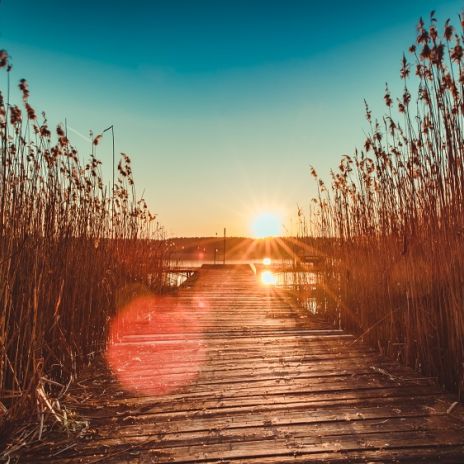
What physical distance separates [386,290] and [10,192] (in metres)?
2.25

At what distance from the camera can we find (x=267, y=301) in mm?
5301

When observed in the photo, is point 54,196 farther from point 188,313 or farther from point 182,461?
point 188,313

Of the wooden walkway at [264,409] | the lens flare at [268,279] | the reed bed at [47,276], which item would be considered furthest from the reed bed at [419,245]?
the lens flare at [268,279]

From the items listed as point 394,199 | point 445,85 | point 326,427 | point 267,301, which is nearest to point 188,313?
point 267,301

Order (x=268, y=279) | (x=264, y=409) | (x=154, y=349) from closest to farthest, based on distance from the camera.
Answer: (x=264, y=409) → (x=154, y=349) → (x=268, y=279)

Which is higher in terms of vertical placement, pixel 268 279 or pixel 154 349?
pixel 268 279

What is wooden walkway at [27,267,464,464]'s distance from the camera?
1305mm

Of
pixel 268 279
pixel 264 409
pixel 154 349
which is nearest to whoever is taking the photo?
pixel 264 409

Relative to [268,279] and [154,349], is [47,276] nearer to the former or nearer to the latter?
[154,349]

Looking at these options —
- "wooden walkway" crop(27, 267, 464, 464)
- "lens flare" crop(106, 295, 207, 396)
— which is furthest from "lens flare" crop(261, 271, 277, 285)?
"wooden walkway" crop(27, 267, 464, 464)

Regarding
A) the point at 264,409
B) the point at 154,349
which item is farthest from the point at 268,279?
the point at 264,409

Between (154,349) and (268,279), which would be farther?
(268,279)

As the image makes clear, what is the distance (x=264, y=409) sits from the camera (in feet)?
5.46

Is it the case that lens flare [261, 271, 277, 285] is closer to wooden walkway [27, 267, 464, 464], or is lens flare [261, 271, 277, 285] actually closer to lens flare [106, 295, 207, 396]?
lens flare [106, 295, 207, 396]
